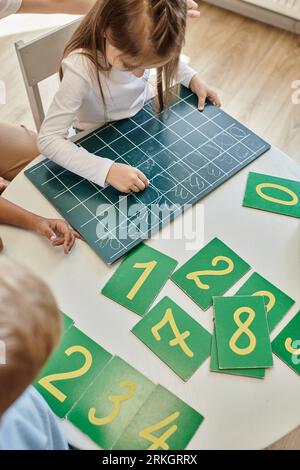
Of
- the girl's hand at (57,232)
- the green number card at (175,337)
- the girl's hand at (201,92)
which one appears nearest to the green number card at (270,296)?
the green number card at (175,337)

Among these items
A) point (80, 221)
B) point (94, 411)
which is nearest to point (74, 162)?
point (80, 221)

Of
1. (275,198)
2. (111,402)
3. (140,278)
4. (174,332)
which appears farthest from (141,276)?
(275,198)

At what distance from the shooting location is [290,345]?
801 mm

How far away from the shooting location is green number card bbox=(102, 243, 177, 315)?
837mm

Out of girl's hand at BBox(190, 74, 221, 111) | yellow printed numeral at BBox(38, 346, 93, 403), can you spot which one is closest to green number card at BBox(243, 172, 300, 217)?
girl's hand at BBox(190, 74, 221, 111)

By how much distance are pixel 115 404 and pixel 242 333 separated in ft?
0.83

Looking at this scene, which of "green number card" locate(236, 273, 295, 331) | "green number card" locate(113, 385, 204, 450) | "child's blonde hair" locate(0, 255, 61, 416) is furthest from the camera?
"green number card" locate(236, 273, 295, 331)

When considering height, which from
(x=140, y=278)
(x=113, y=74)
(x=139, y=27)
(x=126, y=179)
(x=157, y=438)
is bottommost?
(x=157, y=438)

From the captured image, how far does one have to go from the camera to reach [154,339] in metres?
0.80

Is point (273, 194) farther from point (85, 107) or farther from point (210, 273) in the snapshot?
point (85, 107)

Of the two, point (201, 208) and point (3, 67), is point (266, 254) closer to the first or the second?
point (201, 208)

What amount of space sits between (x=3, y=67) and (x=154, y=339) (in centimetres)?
176

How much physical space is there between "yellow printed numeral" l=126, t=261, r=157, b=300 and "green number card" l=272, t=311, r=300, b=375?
0.85 ft

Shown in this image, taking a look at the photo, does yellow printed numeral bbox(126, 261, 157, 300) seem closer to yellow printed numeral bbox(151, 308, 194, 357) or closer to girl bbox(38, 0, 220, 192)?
yellow printed numeral bbox(151, 308, 194, 357)
